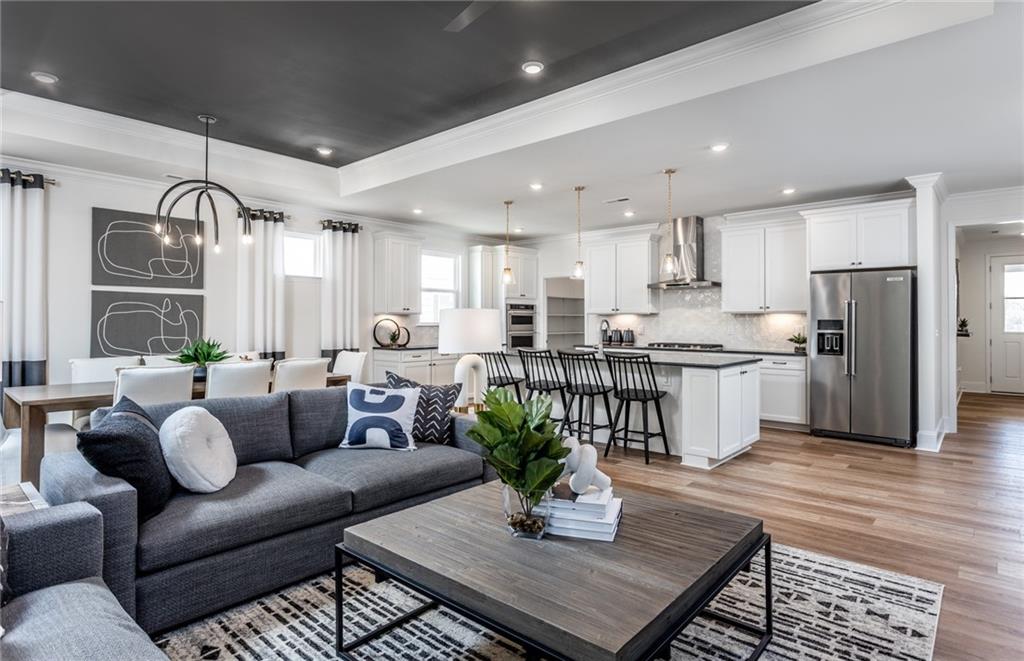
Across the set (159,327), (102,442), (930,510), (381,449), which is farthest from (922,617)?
(159,327)

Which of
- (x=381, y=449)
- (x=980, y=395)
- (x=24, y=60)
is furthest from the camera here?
(x=980, y=395)

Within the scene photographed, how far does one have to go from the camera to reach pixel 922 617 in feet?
7.41

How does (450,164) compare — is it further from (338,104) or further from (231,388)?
(231,388)

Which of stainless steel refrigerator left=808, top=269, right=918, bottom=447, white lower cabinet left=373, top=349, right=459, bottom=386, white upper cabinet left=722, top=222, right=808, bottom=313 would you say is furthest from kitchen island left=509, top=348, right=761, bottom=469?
white lower cabinet left=373, top=349, right=459, bottom=386

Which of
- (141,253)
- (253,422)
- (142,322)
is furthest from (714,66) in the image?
(142,322)

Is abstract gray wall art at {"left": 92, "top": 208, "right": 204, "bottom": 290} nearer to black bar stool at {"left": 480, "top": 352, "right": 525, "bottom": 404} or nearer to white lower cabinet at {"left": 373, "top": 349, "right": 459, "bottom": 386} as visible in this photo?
white lower cabinet at {"left": 373, "top": 349, "right": 459, "bottom": 386}

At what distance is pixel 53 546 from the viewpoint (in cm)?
162

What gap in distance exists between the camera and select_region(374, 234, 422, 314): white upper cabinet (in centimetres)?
720

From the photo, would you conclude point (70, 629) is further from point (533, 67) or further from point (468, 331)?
point (533, 67)

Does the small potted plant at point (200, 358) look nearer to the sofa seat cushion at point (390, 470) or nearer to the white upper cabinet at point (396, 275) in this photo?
the sofa seat cushion at point (390, 470)

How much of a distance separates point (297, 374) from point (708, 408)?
3.28 meters

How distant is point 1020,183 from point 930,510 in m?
4.02

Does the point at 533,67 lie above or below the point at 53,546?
above

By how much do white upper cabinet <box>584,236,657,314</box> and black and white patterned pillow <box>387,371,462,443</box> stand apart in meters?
4.77
